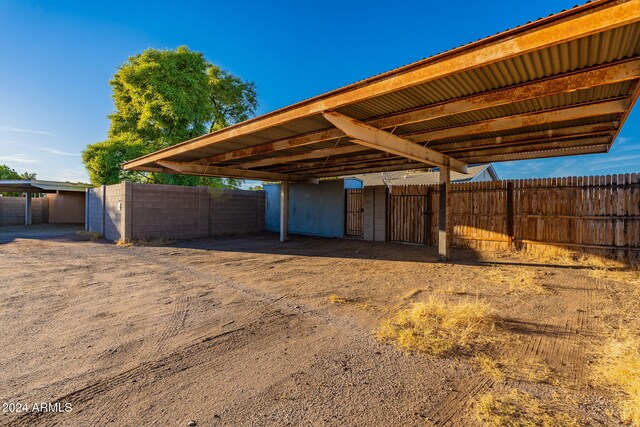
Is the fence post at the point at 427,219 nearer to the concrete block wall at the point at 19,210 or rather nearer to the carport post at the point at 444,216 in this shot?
the carport post at the point at 444,216

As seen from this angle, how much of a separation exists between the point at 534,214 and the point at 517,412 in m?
8.39

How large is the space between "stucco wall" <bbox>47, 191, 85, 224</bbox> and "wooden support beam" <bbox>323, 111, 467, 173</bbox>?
26.3 metres

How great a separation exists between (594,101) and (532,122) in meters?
0.87

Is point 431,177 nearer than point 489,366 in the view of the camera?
No

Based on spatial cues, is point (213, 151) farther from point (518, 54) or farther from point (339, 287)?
point (518, 54)

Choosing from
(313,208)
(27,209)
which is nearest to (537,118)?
(313,208)

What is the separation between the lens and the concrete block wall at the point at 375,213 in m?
11.9

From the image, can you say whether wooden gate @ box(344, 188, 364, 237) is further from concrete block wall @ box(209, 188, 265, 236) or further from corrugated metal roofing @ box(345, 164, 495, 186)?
concrete block wall @ box(209, 188, 265, 236)

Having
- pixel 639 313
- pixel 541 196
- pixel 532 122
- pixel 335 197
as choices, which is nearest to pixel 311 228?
pixel 335 197

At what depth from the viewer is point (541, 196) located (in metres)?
8.62

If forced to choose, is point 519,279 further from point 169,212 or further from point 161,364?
point 169,212

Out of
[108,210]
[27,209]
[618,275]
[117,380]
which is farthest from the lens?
[27,209]

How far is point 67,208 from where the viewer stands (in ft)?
76.8

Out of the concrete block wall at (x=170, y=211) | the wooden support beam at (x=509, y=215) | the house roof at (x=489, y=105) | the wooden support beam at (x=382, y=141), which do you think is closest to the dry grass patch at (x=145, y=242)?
the concrete block wall at (x=170, y=211)
